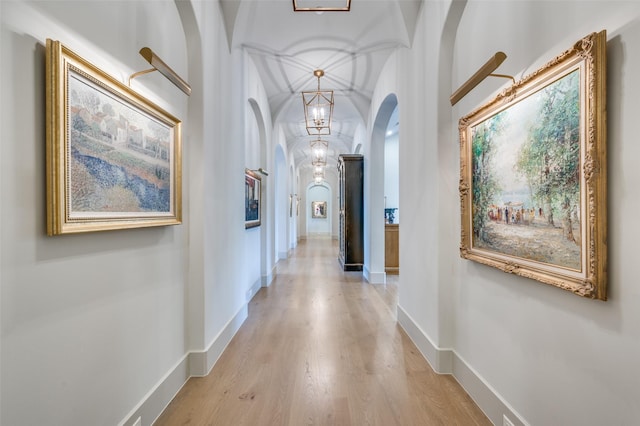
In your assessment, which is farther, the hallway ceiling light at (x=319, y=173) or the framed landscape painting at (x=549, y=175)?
the hallway ceiling light at (x=319, y=173)

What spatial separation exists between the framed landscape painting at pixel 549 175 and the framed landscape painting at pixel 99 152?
211 cm

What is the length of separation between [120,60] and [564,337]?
2.62 meters

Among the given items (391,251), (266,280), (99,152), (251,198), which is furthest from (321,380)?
(391,251)

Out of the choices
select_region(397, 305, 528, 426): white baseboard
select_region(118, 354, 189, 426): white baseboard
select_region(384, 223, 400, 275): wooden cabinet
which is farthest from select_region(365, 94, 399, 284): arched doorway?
select_region(118, 354, 189, 426): white baseboard

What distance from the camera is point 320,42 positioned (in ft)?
13.6

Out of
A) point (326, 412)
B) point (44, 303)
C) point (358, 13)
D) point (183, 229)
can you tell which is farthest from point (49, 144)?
point (358, 13)

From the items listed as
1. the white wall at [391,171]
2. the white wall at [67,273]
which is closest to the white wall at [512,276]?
the white wall at [67,273]

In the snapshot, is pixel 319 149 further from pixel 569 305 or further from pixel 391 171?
pixel 569 305

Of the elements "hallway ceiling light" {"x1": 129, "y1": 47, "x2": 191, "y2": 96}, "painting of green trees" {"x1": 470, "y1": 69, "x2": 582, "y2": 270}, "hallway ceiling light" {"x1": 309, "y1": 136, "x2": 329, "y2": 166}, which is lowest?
"painting of green trees" {"x1": 470, "y1": 69, "x2": 582, "y2": 270}

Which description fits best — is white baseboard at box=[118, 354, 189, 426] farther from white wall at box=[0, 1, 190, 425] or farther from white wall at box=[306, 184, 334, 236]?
white wall at box=[306, 184, 334, 236]

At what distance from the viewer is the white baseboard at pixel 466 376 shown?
1793 millimetres

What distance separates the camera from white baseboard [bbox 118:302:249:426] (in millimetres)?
1792

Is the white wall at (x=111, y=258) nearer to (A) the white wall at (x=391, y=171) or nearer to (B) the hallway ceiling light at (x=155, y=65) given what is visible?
(B) the hallway ceiling light at (x=155, y=65)

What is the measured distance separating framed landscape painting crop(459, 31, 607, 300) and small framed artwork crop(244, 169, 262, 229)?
10.2 feet
